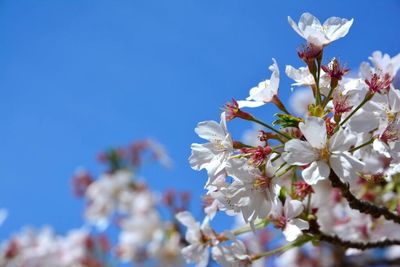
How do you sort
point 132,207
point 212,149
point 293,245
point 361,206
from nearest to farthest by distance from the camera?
1. point 212,149
2. point 361,206
3. point 293,245
4. point 132,207

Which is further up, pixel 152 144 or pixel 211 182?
pixel 152 144

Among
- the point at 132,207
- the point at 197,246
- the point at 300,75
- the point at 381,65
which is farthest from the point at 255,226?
the point at 132,207

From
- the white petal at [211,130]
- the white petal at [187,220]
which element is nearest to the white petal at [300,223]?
the white petal at [211,130]

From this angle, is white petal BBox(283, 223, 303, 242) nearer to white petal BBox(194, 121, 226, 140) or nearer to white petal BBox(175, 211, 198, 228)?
white petal BBox(194, 121, 226, 140)

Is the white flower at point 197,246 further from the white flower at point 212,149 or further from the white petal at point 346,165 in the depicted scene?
the white petal at point 346,165

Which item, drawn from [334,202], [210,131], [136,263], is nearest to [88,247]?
[136,263]

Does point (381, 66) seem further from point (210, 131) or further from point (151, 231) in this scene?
point (151, 231)

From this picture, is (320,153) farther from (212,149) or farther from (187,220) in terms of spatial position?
(187,220)
